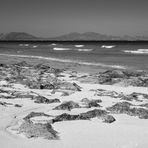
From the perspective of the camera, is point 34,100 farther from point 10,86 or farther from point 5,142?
point 5,142

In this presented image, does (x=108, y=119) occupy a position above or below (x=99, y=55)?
above

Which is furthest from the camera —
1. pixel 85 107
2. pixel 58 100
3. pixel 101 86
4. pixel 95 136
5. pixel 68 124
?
pixel 101 86

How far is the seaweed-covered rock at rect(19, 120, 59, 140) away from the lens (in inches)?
237

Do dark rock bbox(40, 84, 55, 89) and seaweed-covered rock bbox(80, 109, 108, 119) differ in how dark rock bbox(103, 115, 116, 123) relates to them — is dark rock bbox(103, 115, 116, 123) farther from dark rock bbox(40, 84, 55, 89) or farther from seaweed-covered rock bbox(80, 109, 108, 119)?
dark rock bbox(40, 84, 55, 89)

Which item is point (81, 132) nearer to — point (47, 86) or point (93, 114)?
point (93, 114)

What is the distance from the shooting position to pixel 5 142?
576cm

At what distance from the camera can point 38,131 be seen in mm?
6137

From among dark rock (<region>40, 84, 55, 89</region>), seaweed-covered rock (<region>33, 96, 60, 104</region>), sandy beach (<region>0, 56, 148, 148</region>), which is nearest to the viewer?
sandy beach (<region>0, 56, 148, 148</region>)

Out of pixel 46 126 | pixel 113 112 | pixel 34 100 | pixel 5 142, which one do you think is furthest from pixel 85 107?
pixel 5 142

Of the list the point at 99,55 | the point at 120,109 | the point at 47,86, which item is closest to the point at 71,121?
the point at 120,109

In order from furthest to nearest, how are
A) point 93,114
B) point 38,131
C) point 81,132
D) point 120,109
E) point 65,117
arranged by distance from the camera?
point 120,109 → point 93,114 → point 65,117 → point 81,132 → point 38,131

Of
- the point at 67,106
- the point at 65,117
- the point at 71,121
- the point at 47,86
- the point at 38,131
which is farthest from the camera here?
the point at 47,86

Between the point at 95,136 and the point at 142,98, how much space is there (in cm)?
506

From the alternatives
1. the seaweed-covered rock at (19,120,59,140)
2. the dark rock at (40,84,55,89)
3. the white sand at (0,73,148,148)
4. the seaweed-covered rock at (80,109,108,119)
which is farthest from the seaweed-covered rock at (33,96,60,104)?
the seaweed-covered rock at (19,120,59,140)
